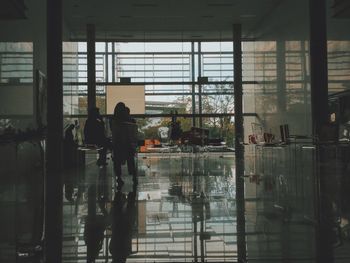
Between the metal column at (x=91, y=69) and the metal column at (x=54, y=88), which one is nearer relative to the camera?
the metal column at (x=54, y=88)

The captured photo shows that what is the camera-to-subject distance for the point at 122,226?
4.01 m

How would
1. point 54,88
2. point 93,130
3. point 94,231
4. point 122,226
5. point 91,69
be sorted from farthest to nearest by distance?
1. point 91,69
2. point 54,88
3. point 93,130
4. point 122,226
5. point 94,231

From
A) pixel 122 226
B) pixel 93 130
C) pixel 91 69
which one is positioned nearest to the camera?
pixel 122 226

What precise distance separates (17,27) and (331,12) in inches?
310

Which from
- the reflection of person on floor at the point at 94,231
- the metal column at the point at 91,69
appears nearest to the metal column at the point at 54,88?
the reflection of person on floor at the point at 94,231

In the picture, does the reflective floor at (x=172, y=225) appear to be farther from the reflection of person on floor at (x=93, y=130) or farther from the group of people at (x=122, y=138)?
the reflection of person on floor at (x=93, y=130)

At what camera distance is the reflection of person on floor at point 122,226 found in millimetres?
3053

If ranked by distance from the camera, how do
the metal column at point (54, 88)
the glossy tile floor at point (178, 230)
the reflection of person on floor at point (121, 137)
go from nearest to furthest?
1. the glossy tile floor at point (178, 230)
2. the reflection of person on floor at point (121, 137)
3. the metal column at point (54, 88)

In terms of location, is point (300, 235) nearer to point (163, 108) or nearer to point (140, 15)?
point (140, 15)

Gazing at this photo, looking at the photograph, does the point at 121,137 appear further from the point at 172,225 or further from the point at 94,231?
the point at 94,231

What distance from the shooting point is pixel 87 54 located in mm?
21656

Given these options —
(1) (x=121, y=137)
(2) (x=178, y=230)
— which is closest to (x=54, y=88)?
(1) (x=121, y=137)

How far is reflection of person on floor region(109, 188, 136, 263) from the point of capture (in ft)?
10.0

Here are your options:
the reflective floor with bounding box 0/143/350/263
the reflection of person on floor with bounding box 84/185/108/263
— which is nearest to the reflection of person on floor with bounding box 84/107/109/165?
the reflective floor with bounding box 0/143/350/263
